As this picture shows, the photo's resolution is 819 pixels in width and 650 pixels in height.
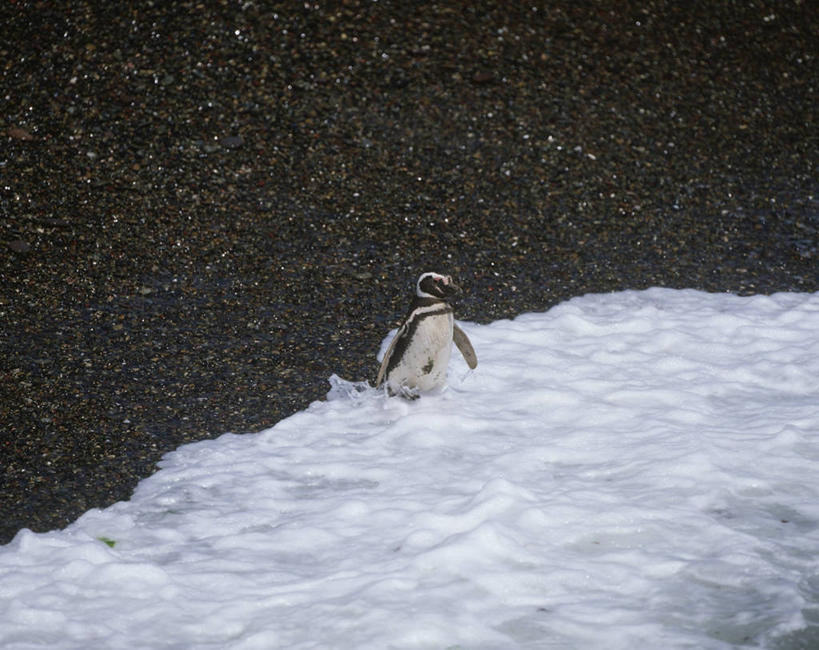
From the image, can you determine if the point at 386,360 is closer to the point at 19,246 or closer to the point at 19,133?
the point at 19,246

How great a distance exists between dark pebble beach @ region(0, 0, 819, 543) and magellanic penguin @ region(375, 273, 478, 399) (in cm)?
43

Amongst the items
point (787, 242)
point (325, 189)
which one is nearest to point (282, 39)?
point (325, 189)

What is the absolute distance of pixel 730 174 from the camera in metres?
8.05

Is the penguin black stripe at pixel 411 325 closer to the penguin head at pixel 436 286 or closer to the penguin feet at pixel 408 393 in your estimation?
the penguin head at pixel 436 286

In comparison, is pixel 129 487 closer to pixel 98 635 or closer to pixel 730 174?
pixel 98 635

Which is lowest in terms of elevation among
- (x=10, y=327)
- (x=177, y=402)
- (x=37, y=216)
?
(x=177, y=402)

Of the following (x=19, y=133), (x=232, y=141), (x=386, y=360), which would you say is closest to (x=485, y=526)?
(x=386, y=360)

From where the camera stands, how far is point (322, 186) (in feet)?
24.6

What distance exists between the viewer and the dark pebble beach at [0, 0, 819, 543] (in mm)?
5473

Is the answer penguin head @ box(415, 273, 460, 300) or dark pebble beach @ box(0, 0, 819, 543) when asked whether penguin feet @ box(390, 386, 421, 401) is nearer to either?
dark pebble beach @ box(0, 0, 819, 543)

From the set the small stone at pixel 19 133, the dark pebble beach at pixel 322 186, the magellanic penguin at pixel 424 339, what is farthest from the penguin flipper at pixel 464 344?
the small stone at pixel 19 133

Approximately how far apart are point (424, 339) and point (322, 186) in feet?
8.89

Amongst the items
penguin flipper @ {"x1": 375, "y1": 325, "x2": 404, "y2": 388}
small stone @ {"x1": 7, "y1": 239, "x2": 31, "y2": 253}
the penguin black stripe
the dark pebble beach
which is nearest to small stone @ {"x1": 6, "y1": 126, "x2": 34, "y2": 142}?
the dark pebble beach

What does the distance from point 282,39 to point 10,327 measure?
4180mm
